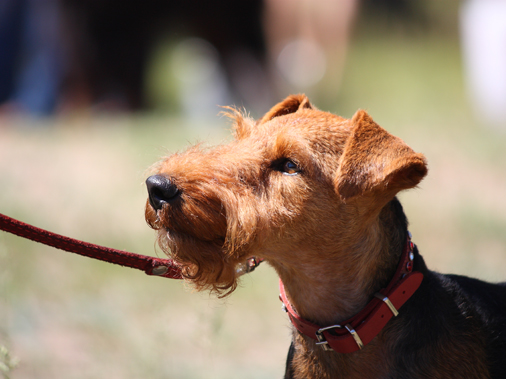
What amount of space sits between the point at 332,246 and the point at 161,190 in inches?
38.3

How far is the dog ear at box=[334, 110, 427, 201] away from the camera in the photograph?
2.24m

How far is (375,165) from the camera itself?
2.31 metres

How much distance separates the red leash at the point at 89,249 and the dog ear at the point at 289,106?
1.22 metres

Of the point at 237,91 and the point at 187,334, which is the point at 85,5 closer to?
the point at 237,91

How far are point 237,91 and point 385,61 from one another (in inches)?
190

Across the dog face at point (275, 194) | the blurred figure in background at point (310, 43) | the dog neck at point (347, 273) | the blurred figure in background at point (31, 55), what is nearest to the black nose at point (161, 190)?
the dog face at point (275, 194)

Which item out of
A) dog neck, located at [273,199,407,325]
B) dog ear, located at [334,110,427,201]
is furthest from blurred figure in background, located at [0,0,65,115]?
dog ear, located at [334,110,427,201]

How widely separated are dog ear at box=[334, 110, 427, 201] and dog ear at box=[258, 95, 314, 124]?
0.79 meters

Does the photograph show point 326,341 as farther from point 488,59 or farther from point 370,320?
point 488,59

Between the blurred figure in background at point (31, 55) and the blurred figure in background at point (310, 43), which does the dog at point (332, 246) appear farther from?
the blurred figure in background at point (31, 55)

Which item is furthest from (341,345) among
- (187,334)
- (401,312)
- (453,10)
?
(453,10)

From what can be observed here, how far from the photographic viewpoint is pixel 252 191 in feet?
8.21

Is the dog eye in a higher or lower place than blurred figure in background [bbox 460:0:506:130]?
lower

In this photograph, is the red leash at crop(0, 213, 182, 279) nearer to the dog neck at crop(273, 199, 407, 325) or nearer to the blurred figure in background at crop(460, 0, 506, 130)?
the dog neck at crop(273, 199, 407, 325)
